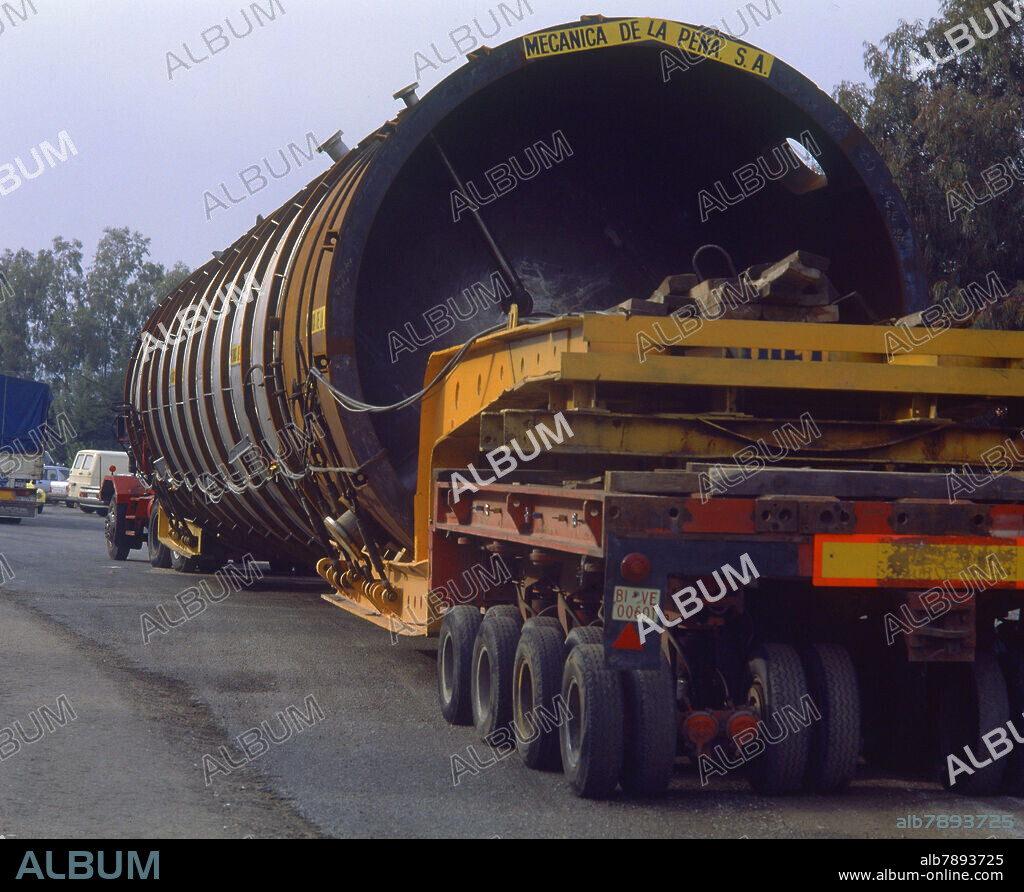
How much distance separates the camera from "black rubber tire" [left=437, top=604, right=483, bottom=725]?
692 cm

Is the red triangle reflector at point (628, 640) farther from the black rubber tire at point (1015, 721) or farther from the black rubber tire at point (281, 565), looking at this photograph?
the black rubber tire at point (281, 565)

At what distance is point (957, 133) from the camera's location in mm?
18297

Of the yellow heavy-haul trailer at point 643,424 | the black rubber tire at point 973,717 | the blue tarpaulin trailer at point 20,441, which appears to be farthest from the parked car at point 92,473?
the black rubber tire at point 973,717

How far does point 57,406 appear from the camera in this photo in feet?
217

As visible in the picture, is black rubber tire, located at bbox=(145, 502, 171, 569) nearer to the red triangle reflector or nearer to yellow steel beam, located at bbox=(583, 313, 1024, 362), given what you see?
yellow steel beam, located at bbox=(583, 313, 1024, 362)

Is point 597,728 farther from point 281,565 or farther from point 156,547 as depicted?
point 156,547

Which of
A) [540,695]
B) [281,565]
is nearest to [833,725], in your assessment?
[540,695]

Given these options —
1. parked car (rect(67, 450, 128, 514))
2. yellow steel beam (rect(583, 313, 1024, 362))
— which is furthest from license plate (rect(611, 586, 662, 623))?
parked car (rect(67, 450, 128, 514))

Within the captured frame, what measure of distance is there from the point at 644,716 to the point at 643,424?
57.7 inches

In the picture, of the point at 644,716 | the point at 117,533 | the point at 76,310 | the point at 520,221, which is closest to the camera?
the point at 644,716

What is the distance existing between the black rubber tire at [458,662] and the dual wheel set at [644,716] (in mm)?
961

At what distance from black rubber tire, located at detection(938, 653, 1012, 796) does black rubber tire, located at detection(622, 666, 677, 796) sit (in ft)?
4.26

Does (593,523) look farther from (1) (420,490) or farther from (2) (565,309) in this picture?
(2) (565,309)
